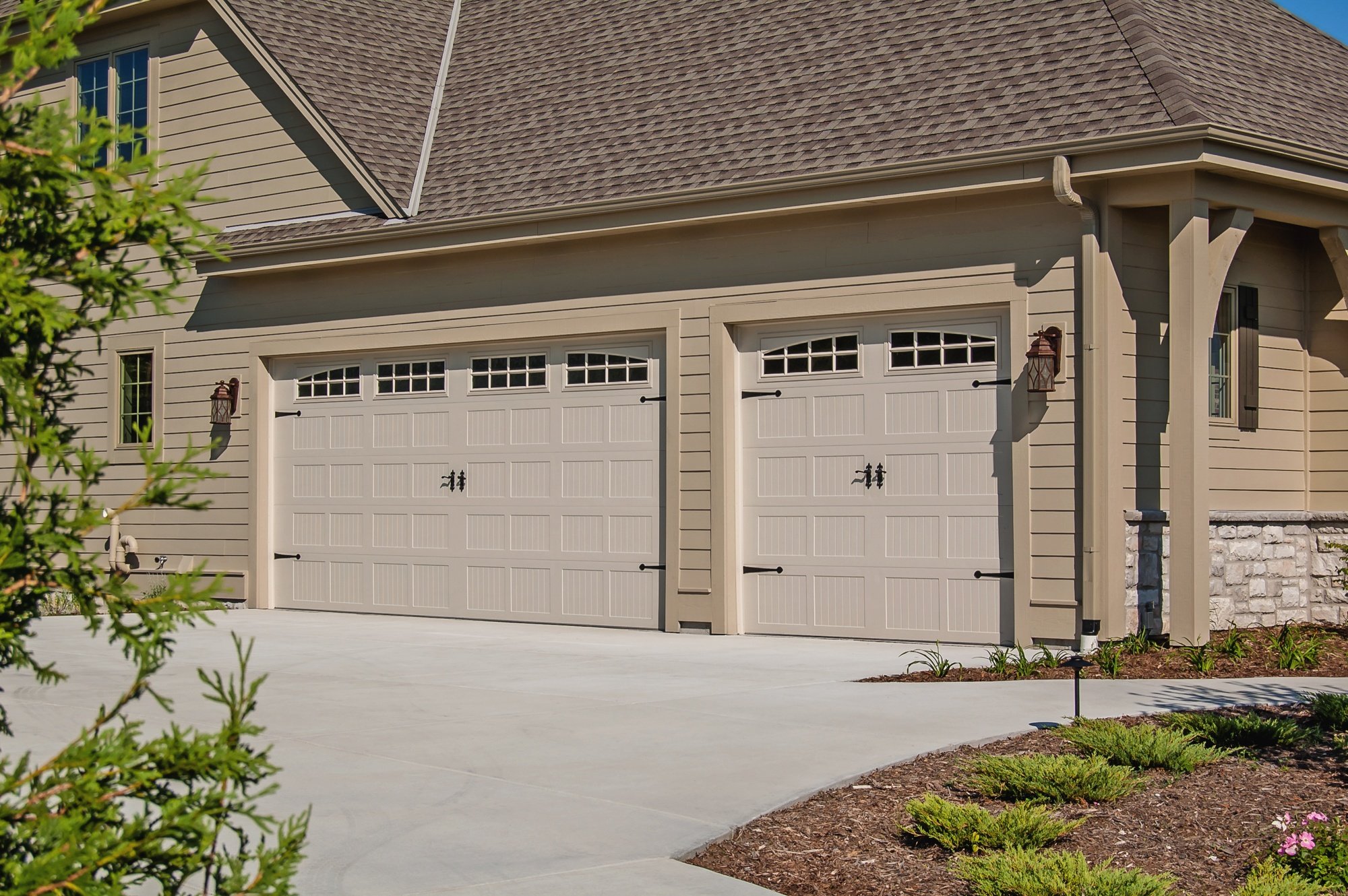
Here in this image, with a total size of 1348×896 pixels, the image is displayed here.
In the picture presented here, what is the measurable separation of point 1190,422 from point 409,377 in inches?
303

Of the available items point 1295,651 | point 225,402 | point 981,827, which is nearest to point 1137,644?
point 1295,651

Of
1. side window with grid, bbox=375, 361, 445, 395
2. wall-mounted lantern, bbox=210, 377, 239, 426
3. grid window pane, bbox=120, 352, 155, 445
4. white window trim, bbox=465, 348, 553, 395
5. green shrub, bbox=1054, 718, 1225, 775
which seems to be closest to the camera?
green shrub, bbox=1054, 718, 1225, 775

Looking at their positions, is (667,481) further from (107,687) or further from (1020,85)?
(107,687)

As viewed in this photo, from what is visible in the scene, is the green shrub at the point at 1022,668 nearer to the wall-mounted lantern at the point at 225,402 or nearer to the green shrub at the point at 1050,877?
the green shrub at the point at 1050,877

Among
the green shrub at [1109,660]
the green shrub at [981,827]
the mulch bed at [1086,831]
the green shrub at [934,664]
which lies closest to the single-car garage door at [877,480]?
the green shrub at [934,664]

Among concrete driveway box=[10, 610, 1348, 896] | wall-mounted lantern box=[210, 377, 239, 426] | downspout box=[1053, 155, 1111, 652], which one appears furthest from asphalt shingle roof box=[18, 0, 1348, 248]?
concrete driveway box=[10, 610, 1348, 896]

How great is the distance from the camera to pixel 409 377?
48.9 feet

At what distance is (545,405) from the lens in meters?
14.0

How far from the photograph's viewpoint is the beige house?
37.0 ft

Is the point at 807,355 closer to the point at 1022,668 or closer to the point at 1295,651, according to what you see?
the point at 1022,668

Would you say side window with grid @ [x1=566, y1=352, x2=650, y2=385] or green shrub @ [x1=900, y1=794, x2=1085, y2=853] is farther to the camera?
side window with grid @ [x1=566, y1=352, x2=650, y2=385]

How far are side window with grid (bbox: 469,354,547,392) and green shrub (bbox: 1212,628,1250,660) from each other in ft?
21.4

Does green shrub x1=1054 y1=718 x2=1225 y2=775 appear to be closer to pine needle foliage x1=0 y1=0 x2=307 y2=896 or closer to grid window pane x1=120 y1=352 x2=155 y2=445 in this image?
pine needle foliage x1=0 y1=0 x2=307 y2=896

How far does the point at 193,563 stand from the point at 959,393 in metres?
9.53
